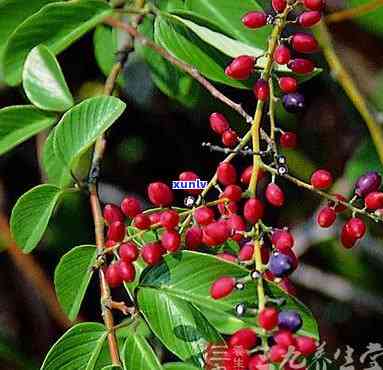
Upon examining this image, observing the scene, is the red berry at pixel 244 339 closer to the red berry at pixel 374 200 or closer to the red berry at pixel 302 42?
the red berry at pixel 374 200

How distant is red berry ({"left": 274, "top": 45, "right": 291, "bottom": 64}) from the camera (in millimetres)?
1021

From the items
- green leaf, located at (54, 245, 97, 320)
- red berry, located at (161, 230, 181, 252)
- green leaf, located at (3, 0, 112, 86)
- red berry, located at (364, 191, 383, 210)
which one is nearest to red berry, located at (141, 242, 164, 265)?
red berry, located at (161, 230, 181, 252)

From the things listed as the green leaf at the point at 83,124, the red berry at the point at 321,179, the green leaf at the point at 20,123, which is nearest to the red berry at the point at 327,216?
the red berry at the point at 321,179

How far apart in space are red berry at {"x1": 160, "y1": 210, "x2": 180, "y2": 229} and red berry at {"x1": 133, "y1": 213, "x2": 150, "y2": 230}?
4cm

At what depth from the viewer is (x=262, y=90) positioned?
Result: 102 cm

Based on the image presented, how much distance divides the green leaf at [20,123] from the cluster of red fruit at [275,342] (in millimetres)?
438

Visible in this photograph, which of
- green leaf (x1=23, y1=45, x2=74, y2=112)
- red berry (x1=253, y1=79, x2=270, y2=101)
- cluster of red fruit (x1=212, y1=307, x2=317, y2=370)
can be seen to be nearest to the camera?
cluster of red fruit (x1=212, y1=307, x2=317, y2=370)

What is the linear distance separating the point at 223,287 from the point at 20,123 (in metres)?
0.42

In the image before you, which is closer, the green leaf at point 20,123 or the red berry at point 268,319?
the red berry at point 268,319

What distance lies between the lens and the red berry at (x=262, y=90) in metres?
1.02

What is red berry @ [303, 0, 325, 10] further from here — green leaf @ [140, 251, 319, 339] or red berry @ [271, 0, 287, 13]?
green leaf @ [140, 251, 319, 339]

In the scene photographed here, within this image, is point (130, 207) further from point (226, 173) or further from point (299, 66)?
point (299, 66)

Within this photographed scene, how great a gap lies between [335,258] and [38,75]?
0.86 meters

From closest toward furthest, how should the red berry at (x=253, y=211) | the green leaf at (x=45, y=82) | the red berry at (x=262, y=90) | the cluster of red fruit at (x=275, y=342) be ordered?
the cluster of red fruit at (x=275, y=342) → the red berry at (x=253, y=211) → the red berry at (x=262, y=90) → the green leaf at (x=45, y=82)
